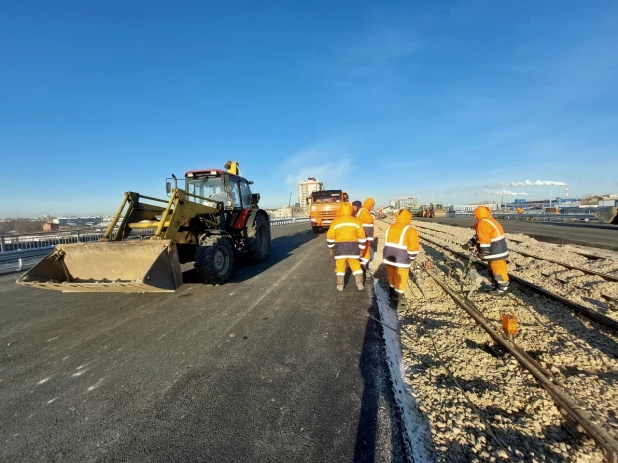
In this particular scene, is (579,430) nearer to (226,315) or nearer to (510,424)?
(510,424)

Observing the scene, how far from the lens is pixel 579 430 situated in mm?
2121

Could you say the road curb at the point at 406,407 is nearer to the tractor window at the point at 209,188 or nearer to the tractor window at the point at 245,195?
the tractor window at the point at 209,188

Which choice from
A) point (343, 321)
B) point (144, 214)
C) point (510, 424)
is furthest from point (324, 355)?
point (144, 214)

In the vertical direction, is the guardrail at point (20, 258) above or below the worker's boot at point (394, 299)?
above

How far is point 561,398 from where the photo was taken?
236cm

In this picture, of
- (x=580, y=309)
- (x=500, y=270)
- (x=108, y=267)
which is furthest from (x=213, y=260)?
(x=580, y=309)

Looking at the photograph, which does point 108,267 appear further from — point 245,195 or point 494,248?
point 494,248

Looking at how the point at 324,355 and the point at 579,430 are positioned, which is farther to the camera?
the point at 324,355

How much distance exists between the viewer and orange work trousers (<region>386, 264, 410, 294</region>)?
4762 millimetres

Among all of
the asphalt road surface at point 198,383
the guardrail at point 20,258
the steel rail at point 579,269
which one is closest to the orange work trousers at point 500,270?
A: the asphalt road surface at point 198,383

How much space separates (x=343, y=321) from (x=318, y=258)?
5.33 metres

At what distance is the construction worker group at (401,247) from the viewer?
4809 millimetres

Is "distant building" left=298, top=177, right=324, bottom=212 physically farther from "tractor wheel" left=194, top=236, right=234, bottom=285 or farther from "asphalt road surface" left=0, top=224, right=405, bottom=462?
"asphalt road surface" left=0, top=224, right=405, bottom=462

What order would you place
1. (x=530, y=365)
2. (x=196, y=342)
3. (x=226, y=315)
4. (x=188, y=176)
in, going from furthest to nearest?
(x=188, y=176)
(x=226, y=315)
(x=196, y=342)
(x=530, y=365)
